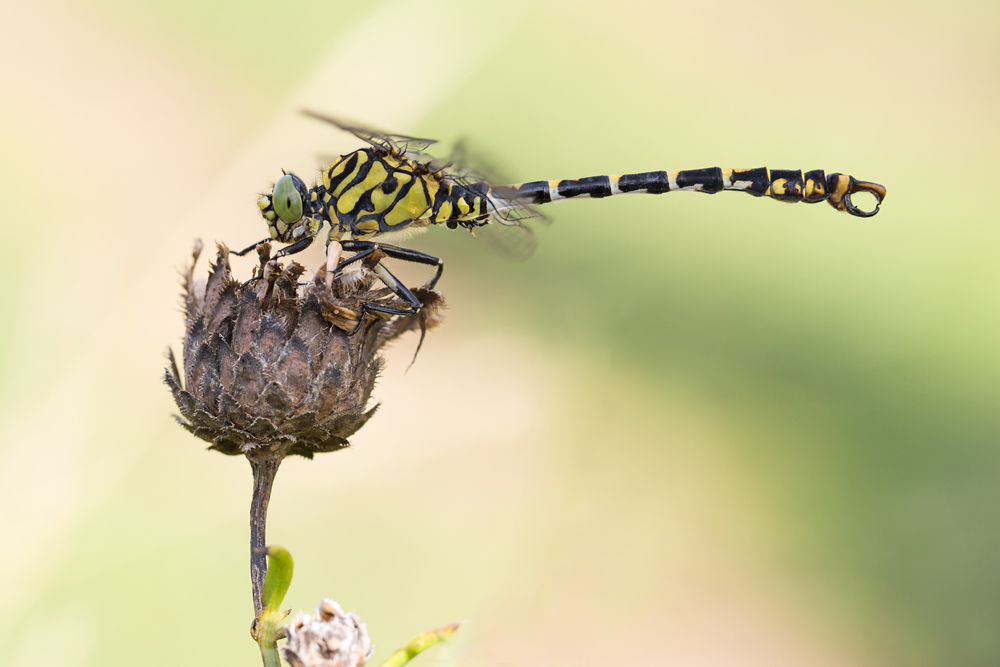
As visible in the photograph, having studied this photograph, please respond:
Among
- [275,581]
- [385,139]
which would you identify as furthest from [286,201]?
[275,581]

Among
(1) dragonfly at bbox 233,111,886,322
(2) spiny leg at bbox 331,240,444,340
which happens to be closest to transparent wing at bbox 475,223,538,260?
(1) dragonfly at bbox 233,111,886,322

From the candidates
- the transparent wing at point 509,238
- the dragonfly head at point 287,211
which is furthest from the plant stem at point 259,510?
the transparent wing at point 509,238

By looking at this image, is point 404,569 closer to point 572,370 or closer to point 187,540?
point 187,540

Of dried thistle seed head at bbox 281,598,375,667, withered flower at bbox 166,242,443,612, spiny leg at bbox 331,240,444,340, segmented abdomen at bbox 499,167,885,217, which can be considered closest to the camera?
dried thistle seed head at bbox 281,598,375,667

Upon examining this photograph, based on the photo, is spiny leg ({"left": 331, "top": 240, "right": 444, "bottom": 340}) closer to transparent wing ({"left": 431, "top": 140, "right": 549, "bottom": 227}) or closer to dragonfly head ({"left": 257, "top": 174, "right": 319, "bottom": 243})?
dragonfly head ({"left": 257, "top": 174, "right": 319, "bottom": 243})

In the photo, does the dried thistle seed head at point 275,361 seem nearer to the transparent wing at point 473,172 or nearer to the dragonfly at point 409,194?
the dragonfly at point 409,194
